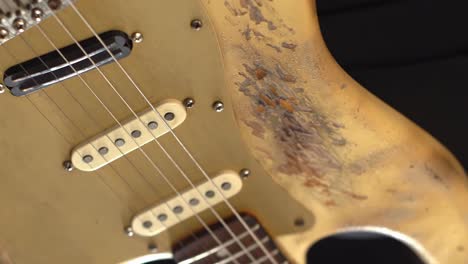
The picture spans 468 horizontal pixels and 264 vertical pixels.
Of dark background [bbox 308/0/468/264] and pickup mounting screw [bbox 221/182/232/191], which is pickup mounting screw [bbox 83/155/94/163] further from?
dark background [bbox 308/0/468/264]

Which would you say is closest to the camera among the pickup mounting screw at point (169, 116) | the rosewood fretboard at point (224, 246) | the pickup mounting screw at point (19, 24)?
the pickup mounting screw at point (19, 24)

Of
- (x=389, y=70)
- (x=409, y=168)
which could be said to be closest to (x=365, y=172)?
(x=409, y=168)

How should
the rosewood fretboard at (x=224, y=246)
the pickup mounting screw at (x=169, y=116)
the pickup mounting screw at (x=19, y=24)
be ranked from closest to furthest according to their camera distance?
the pickup mounting screw at (x=19, y=24) < the pickup mounting screw at (x=169, y=116) < the rosewood fretboard at (x=224, y=246)

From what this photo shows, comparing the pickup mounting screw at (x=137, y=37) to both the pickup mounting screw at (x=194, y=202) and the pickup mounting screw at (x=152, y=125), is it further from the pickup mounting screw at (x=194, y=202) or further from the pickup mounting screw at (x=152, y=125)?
the pickup mounting screw at (x=194, y=202)

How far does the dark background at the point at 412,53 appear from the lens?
79 cm

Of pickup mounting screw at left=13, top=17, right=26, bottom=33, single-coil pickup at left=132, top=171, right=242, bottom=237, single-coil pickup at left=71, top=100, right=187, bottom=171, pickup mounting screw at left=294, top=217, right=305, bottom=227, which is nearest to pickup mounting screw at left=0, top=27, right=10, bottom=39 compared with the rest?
pickup mounting screw at left=13, top=17, right=26, bottom=33

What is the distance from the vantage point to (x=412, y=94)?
0.84 m

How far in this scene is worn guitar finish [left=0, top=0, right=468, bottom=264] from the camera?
575 millimetres

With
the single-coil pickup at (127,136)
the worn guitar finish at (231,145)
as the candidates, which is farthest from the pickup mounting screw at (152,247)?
the single-coil pickup at (127,136)

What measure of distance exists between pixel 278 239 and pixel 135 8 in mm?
323

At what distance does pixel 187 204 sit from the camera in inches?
27.6

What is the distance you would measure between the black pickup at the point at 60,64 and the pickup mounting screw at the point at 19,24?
1.4 inches

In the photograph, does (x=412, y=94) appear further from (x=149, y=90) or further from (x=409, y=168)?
(x=149, y=90)

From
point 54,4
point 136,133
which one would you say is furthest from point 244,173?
point 54,4
